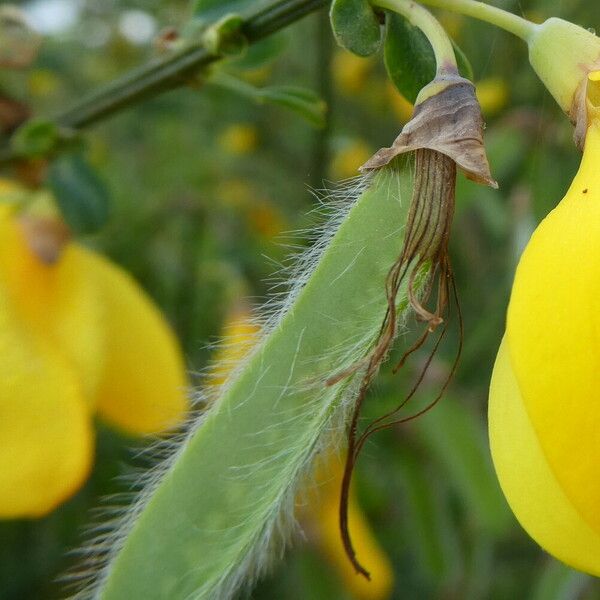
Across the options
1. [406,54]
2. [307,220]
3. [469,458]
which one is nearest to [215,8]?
[406,54]

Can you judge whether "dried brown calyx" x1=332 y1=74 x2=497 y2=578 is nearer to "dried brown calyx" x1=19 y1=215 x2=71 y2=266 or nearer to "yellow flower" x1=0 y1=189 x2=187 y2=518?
"yellow flower" x1=0 y1=189 x2=187 y2=518

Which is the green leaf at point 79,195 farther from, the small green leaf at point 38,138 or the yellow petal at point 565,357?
the yellow petal at point 565,357

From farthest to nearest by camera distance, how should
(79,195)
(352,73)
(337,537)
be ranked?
(352,73)
(337,537)
(79,195)

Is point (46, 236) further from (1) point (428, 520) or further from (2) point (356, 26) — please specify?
(1) point (428, 520)

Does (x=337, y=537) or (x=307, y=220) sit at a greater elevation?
(x=307, y=220)

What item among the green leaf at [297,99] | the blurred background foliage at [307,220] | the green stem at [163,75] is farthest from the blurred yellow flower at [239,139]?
the green leaf at [297,99]

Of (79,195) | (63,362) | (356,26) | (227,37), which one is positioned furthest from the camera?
(79,195)

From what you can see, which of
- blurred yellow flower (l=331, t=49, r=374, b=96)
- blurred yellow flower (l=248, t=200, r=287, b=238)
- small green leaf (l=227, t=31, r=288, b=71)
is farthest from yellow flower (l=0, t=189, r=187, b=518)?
blurred yellow flower (l=331, t=49, r=374, b=96)

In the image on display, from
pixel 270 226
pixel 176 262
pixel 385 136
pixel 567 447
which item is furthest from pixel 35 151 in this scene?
pixel 385 136
